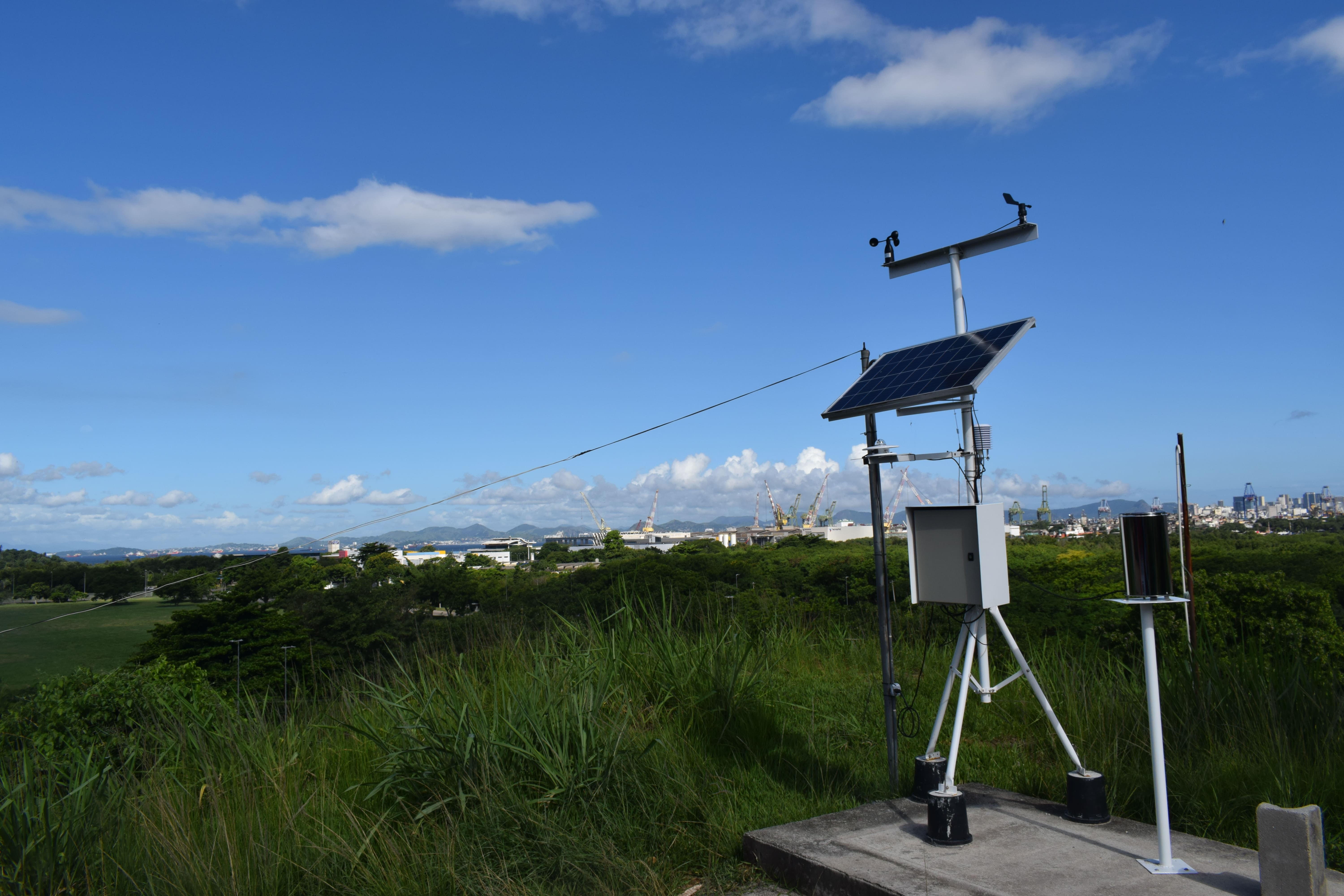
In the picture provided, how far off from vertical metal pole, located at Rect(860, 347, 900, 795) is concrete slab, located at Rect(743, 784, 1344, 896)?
1.52 feet

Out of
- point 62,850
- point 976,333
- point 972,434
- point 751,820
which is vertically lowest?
point 751,820

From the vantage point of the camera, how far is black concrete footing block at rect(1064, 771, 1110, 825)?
418 cm

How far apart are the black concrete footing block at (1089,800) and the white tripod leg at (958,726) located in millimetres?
585

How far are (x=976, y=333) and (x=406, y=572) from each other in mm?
27529

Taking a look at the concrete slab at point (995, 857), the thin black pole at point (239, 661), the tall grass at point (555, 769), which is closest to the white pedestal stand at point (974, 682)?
the concrete slab at point (995, 857)

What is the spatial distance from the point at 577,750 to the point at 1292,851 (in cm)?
311

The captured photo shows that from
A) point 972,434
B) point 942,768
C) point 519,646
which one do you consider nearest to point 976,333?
point 972,434

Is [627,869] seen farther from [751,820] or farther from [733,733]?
[733,733]

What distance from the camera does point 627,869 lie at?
12.8 ft

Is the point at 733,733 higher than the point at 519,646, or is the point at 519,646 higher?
the point at 519,646

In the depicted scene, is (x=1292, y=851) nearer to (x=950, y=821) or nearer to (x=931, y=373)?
(x=950, y=821)

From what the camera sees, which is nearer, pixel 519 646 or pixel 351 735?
pixel 351 735

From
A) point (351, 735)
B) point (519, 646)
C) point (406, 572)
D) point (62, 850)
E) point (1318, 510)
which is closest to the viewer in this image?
point (62, 850)

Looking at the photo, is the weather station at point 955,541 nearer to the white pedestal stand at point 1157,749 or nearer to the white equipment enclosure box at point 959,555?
the white equipment enclosure box at point 959,555
